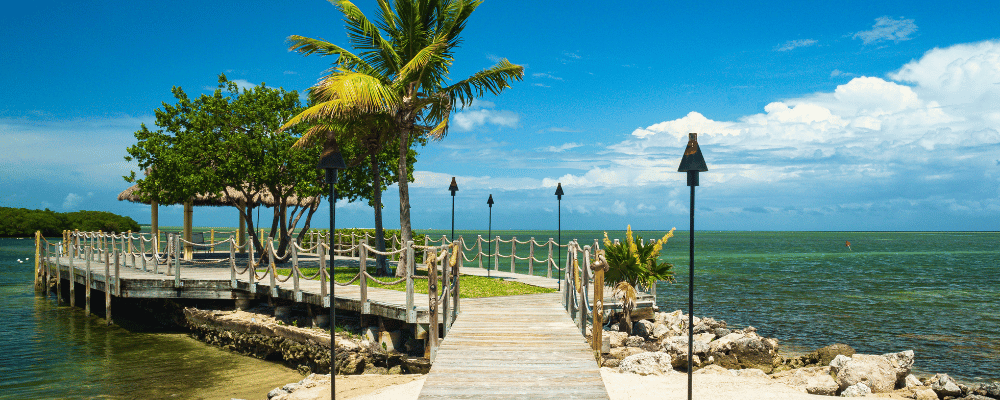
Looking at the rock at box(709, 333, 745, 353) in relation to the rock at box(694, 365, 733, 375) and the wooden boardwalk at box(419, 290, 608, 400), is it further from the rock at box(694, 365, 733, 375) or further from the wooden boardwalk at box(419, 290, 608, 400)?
the wooden boardwalk at box(419, 290, 608, 400)

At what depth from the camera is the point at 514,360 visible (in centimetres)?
836

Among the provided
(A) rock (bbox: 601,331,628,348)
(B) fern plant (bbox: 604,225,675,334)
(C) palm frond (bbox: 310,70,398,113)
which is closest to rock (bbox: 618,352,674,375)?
(A) rock (bbox: 601,331,628,348)

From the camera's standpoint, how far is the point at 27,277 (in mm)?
37062

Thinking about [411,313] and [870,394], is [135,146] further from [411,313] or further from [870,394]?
[870,394]

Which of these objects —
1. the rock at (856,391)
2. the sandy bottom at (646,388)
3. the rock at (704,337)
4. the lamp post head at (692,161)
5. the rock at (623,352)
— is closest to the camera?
the lamp post head at (692,161)

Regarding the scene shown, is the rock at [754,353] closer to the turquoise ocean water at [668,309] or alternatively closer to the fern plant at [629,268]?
the fern plant at [629,268]

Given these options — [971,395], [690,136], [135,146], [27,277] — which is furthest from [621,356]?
[27,277]

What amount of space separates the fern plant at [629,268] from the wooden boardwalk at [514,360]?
8.46ft

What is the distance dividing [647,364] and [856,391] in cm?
322

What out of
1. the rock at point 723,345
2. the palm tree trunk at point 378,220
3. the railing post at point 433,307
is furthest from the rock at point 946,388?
the palm tree trunk at point 378,220

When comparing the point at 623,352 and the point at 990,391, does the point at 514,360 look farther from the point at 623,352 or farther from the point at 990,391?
the point at 990,391

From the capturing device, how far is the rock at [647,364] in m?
10.7

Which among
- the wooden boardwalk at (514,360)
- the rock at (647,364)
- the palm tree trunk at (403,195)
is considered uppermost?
the palm tree trunk at (403,195)

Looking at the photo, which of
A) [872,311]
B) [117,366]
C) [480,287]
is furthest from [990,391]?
[117,366]
